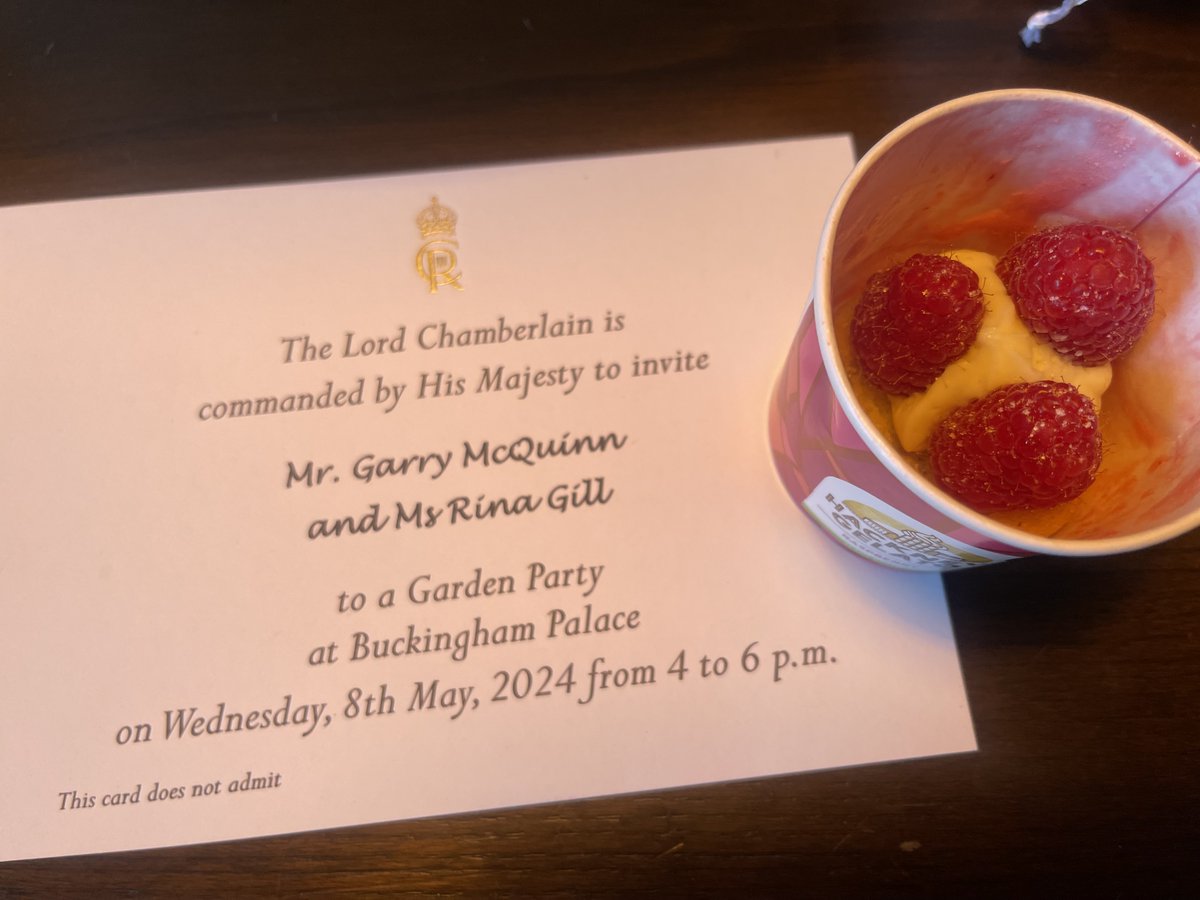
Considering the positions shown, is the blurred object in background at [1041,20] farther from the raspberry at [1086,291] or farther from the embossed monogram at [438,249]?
the embossed monogram at [438,249]

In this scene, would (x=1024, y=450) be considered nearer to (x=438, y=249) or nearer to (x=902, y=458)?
(x=902, y=458)

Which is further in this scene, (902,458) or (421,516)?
(421,516)

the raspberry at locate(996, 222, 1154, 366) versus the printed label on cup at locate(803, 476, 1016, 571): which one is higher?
the raspberry at locate(996, 222, 1154, 366)

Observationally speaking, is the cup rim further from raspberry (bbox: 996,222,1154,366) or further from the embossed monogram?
the embossed monogram

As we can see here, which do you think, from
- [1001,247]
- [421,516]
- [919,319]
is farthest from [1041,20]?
[421,516]

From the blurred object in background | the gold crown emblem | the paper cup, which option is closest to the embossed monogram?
the gold crown emblem
